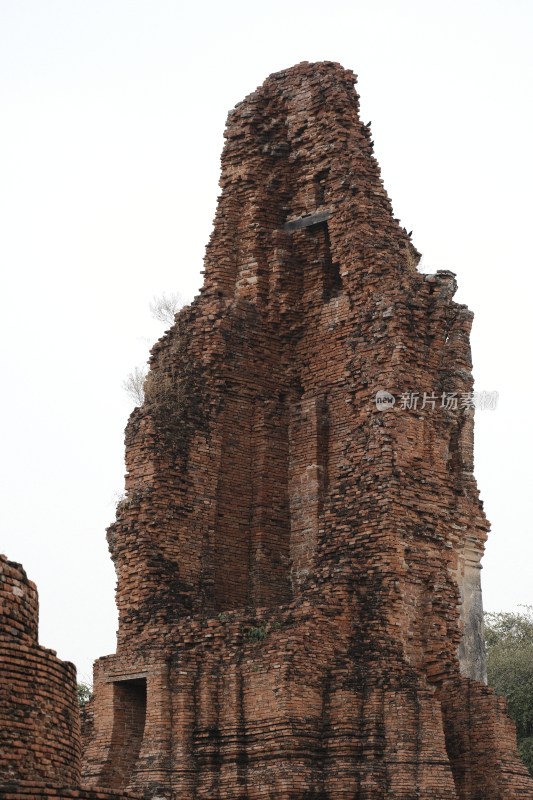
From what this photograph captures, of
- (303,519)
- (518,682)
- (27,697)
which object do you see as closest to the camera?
(27,697)

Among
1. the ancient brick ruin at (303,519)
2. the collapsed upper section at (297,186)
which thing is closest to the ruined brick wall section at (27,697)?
the ancient brick ruin at (303,519)

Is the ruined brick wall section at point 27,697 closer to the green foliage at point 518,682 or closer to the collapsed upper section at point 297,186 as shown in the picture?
the collapsed upper section at point 297,186

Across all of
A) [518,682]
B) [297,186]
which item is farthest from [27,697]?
[518,682]

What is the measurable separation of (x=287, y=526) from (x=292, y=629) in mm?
3235

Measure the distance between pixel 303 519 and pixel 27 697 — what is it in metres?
12.1

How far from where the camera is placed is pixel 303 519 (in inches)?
979

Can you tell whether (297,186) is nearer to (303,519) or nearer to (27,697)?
(303,519)

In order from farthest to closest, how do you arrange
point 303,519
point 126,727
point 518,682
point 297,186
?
point 518,682 → point 297,186 → point 303,519 → point 126,727

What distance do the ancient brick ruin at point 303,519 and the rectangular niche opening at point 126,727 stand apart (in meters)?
0.03

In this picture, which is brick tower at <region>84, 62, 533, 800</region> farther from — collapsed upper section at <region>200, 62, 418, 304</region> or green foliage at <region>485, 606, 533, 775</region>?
green foliage at <region>485, 606, 533, 775</region>

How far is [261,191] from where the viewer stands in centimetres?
2627

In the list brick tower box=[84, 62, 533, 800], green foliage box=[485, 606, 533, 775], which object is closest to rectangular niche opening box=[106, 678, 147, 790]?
brick tower box=[84, 62, 533, 800]

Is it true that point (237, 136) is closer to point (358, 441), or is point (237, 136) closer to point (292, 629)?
point (358, 441)

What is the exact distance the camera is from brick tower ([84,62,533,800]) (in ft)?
71.6
